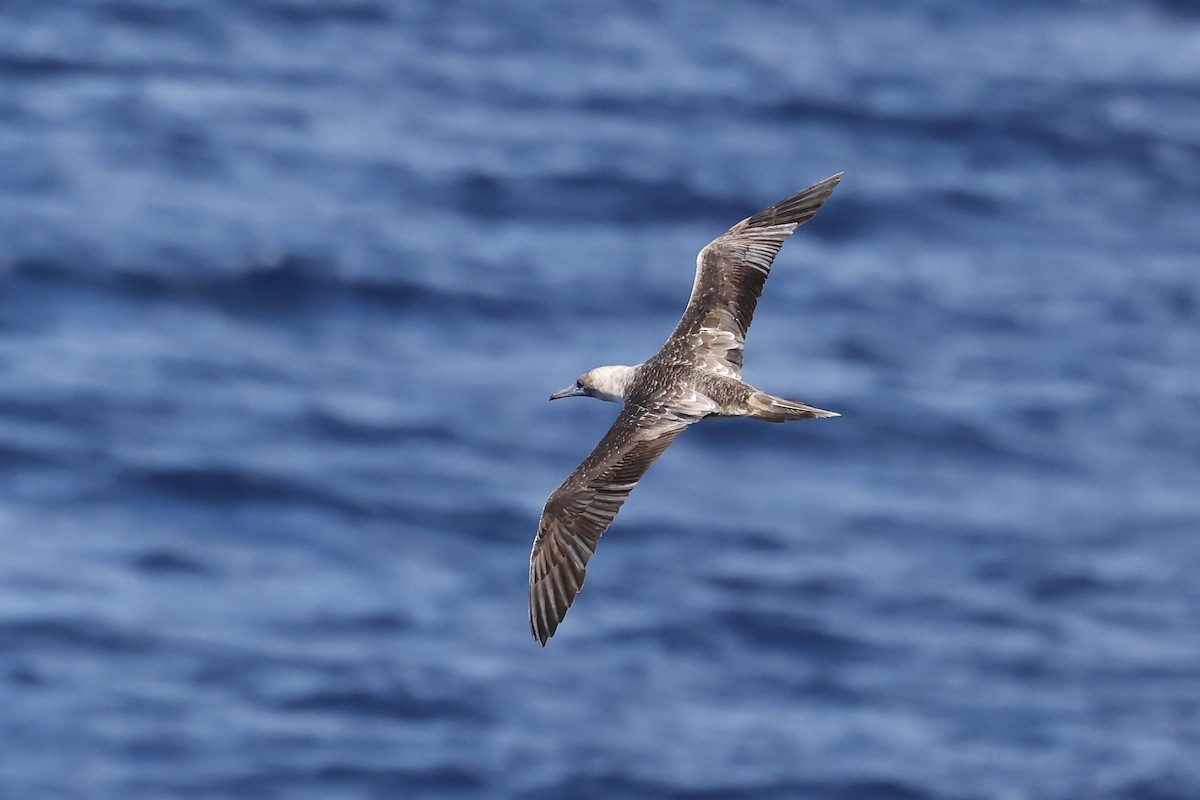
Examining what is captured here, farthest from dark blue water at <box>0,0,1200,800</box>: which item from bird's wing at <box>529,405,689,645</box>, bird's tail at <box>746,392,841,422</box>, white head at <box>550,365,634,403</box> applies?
bird's tail at <box>746,392,841,422</box>

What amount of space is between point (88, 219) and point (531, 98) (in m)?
8.45

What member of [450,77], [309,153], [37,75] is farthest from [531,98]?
[37,75]

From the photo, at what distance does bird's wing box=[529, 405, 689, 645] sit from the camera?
1044 cm

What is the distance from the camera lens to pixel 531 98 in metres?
35.0

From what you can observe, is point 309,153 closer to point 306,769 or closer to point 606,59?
point 606,59

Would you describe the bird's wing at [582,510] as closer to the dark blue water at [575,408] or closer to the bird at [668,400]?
the bird at [668,400]

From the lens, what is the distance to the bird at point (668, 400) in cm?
1048

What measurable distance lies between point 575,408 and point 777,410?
697 inches

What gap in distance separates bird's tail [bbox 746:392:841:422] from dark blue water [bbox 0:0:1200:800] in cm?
1271

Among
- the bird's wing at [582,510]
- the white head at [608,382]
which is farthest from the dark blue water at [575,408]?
the bird's wing at [582,510]

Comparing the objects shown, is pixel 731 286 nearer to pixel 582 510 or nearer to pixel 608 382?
pixel 608 382

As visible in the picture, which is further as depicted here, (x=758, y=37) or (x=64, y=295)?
(x=758, y=37)

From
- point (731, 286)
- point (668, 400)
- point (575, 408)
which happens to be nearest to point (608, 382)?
point (668, 400)

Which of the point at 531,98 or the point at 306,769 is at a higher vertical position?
the point at 531,98
